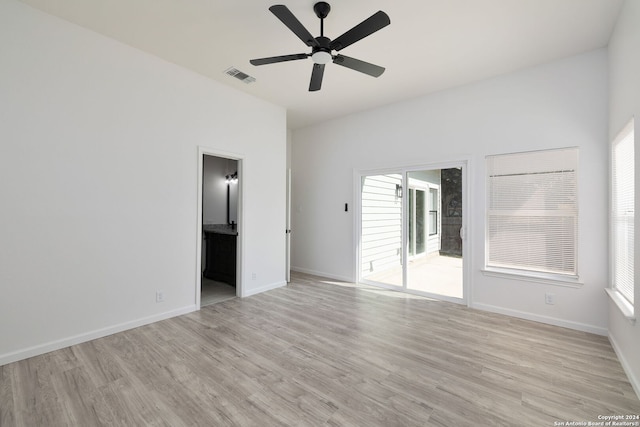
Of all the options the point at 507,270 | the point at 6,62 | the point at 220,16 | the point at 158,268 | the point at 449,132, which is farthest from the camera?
the point at 449,132

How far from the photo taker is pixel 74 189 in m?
2.87

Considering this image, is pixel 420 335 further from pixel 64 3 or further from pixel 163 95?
pixel 64 3

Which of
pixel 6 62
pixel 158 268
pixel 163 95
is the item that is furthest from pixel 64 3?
pixel 158 268

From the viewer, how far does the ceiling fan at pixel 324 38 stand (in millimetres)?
2135

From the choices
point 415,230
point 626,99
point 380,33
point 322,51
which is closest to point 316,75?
point 322,51

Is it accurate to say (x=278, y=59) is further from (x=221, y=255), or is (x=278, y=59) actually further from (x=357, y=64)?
(x=221, y=255)

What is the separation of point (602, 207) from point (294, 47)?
391 cm

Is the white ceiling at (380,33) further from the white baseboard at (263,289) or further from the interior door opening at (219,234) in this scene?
the white baseboard at (263,289)

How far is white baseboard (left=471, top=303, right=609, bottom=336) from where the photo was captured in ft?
10.5

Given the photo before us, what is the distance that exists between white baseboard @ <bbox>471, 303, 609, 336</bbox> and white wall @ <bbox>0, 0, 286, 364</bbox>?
13.2 feet

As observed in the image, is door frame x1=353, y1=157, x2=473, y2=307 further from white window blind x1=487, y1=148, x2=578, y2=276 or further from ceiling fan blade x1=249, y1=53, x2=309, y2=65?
ceiling fan blade x1=249, y1=53, x2=309, y2=65

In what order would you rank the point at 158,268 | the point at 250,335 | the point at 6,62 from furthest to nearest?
the point at 158,268
the point at 250,335
the point at 6,62

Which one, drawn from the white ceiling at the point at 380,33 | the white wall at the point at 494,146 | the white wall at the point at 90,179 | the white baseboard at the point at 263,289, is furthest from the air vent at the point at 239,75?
the white baseboard at the point at 263,289

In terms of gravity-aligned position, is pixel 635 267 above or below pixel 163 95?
below
